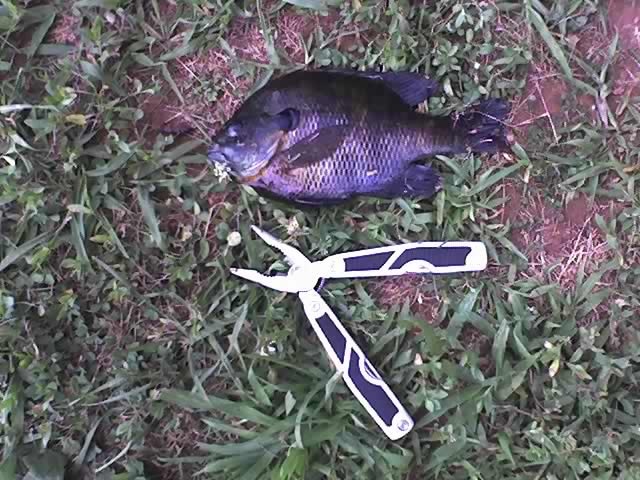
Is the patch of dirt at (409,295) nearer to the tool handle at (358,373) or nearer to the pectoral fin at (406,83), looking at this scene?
the tool handle at (358,373)

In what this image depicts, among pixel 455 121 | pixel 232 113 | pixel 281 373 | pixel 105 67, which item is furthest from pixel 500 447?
pixel 105 67

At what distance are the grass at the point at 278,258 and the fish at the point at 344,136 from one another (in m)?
0.08

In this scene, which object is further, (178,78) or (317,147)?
(178,78)

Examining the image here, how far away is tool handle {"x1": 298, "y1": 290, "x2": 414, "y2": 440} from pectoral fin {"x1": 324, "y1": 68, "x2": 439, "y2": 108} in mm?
798

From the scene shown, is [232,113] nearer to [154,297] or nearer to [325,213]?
[325,213]

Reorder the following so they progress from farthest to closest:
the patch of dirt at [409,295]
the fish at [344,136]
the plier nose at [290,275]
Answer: the patch of dirt at [409,295] → the plier nose at [290,275] → the fish at [344,136]

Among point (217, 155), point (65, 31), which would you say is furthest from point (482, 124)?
point (65, 31)

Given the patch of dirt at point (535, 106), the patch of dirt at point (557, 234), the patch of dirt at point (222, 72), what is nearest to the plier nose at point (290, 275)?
the patch of dirt at point (222, 72)

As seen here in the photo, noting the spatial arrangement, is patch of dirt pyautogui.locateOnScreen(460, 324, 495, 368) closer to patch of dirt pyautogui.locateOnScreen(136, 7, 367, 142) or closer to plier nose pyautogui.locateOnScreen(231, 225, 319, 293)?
plier nose pyautogui.locateOnScreen(231, 225, 319, 293)

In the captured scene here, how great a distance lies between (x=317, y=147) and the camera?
2.61 m

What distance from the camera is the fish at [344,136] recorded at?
2600mm

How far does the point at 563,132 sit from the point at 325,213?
3.06 ft

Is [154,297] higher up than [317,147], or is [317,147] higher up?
[317,147]

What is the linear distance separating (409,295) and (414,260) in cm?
17
